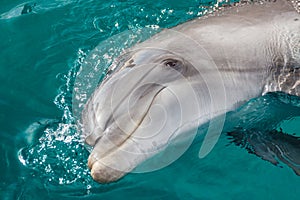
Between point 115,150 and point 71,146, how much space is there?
1.63 metres

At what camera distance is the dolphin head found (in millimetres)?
Answer: 3846

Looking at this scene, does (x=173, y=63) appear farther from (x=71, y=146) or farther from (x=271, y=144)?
(x=71, y=146)

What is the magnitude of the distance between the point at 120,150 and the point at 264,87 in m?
1.90

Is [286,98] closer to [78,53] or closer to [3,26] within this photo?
[78,53]

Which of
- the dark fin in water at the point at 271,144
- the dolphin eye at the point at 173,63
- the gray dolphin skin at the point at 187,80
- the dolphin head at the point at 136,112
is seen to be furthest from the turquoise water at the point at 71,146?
the dolphin eye at the point at 173,63

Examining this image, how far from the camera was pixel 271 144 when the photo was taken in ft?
16.4

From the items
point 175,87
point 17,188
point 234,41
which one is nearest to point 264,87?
point 234,41

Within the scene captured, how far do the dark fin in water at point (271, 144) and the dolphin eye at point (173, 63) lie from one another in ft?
3.96

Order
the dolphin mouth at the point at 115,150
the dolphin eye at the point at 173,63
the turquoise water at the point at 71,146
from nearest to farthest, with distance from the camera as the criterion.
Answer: the dolphin mouth at the point at 115,150, the dolphin eye at the point at 173,63, the turquoise water at the point at 71,146

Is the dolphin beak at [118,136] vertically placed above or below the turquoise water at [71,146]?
above

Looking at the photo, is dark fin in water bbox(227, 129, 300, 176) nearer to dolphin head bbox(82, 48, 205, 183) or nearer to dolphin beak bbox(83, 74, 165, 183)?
dolphin head bbox(82, 48, 205, 183)

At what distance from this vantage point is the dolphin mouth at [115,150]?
3.81 meters

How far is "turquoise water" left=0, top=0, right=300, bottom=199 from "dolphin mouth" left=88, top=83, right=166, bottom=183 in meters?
0.79

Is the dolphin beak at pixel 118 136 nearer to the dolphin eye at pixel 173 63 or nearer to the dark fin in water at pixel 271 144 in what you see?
the dolphin eye at pixel 173 63
